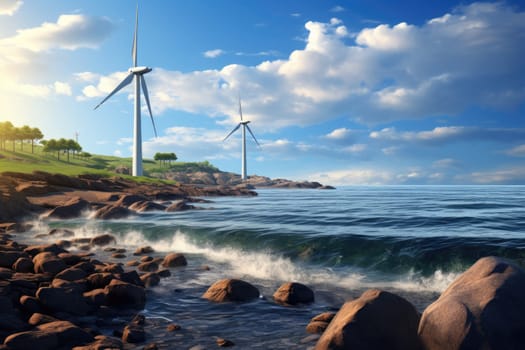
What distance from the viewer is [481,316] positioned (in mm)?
6789

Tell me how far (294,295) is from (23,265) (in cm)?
970

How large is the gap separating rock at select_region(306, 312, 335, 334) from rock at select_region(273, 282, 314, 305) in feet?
6.81

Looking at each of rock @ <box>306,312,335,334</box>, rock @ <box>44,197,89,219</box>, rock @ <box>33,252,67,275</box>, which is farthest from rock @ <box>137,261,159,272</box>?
rock @ <box>44,197,89,219</box>

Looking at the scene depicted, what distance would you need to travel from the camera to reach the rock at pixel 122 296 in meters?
11.3

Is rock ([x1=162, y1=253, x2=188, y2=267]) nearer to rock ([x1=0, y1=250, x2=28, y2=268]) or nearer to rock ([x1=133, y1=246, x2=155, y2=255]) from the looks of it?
rock ([x1=133, y1=246, x2=155, y2=255])

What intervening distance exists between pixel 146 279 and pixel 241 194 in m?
85.6

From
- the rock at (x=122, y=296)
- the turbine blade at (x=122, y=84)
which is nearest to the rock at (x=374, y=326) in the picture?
the rock at (x=122, y=296)

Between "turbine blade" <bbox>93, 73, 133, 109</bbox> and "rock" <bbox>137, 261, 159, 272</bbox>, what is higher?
"turbine blade" <bbox>93, 73, 133, 109</bbox>

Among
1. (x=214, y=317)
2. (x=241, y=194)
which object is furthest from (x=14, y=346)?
(x=241, y=194)

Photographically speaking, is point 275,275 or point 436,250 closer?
point 275,275

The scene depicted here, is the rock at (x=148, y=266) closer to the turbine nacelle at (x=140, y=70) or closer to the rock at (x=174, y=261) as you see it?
the rock at (x=174, y=261)

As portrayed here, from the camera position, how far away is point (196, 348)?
8.38 m

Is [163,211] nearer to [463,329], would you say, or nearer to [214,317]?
[214,317]

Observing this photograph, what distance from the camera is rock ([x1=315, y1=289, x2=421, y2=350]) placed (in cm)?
726
